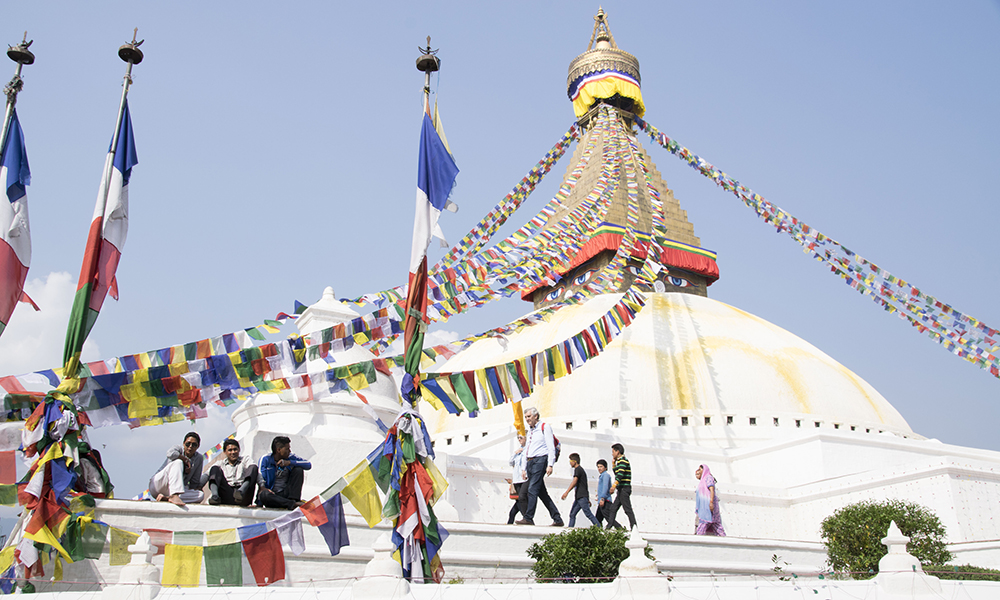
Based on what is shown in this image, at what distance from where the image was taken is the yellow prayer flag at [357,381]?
10016mm

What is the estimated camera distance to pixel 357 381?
396 inches

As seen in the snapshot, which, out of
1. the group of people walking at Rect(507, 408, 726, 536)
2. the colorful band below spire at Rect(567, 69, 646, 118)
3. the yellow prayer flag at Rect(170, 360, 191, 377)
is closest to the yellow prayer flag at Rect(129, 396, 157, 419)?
the yellow prayer flag at Rect(170, 360, 191, 377)

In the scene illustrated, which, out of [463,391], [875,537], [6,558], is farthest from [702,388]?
[6,558]

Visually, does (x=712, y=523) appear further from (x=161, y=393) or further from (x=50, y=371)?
(x=50, y=371)

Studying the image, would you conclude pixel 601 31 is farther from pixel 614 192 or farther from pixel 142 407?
pixel 142 407

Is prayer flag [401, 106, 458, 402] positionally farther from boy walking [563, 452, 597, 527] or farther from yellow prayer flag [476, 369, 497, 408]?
boy walking [563, 452, 597, 527]

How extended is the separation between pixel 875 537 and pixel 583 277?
16.3 metres

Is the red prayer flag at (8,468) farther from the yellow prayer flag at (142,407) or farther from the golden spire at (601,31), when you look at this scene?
the golden spire at (601,31)

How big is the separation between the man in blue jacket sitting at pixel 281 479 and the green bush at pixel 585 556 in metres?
2.58

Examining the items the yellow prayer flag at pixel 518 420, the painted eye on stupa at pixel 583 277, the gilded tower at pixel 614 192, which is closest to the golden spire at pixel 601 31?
the gilded tower at pixel 614 192

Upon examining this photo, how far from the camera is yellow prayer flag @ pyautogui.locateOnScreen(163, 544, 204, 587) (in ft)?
22.9

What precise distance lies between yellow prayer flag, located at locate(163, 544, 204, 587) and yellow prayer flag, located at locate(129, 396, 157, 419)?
238 centimetres

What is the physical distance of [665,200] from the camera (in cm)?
2719

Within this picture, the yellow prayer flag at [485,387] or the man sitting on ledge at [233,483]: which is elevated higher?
the yellow prayer flag at [485,387]
